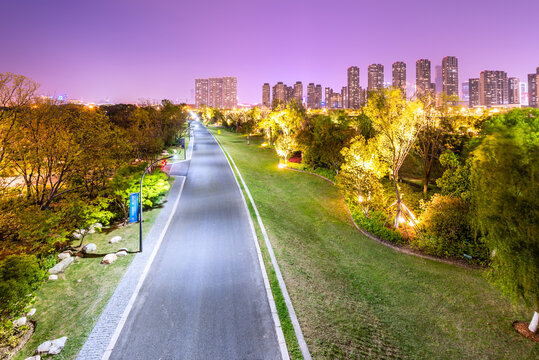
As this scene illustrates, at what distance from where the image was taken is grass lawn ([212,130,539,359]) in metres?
11.0

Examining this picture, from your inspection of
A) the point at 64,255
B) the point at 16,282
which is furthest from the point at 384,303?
the point at 64,255

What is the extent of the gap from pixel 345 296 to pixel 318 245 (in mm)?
6785

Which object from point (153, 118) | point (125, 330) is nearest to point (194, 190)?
point (125, 330)

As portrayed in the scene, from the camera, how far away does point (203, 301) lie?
13.3 metres

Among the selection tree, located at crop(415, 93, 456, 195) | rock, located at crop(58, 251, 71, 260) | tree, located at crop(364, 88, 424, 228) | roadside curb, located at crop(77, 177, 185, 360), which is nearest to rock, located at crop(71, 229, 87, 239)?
rock, located at crop(58, 251, 71, 260)

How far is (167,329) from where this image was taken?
37.5 feet

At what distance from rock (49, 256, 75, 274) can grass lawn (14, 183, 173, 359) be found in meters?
0.28

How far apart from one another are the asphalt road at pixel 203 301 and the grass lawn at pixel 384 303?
1.90 metres

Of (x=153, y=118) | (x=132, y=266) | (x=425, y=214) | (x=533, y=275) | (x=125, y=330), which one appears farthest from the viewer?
(x=153, y=118)

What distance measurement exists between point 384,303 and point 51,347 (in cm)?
1399

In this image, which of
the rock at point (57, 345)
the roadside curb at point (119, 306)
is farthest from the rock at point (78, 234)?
the rock at point (57, 345)

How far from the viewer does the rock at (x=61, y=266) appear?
15897mm

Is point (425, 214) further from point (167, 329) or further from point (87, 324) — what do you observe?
point (87, 324)

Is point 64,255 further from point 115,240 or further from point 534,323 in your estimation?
point 534,323
